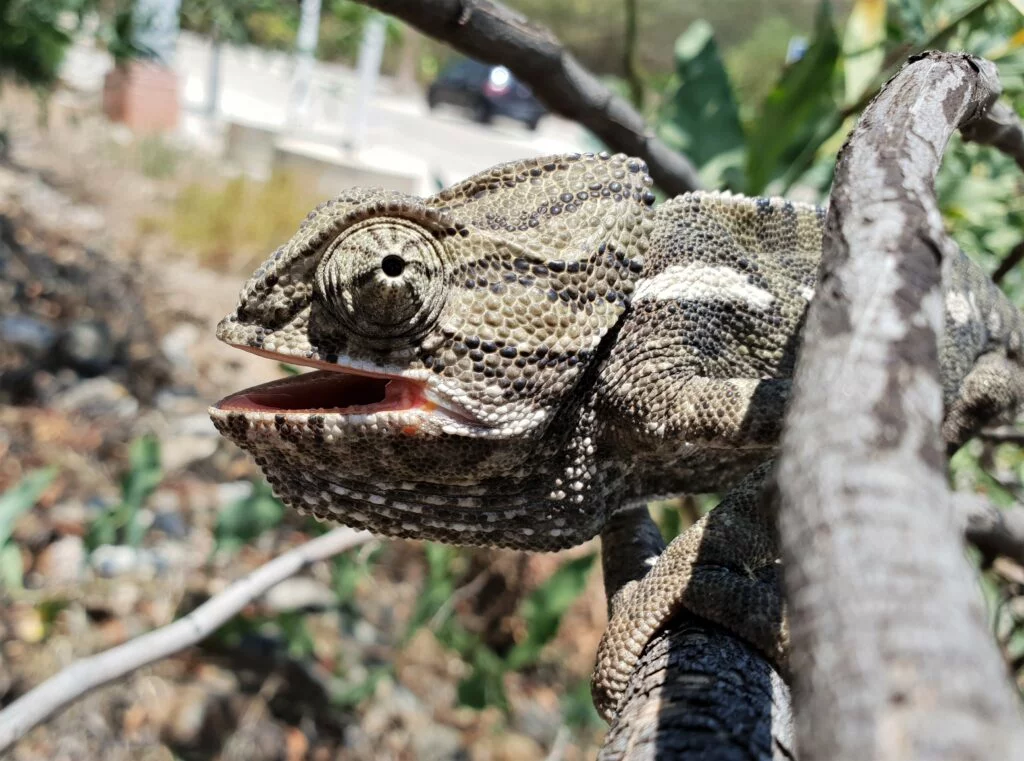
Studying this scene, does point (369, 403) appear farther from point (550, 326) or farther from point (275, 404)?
point (550, 326)

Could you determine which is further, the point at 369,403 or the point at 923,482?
the point at 369,403

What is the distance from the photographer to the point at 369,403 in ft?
4.08

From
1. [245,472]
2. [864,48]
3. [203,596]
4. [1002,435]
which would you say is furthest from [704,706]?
[245,472]

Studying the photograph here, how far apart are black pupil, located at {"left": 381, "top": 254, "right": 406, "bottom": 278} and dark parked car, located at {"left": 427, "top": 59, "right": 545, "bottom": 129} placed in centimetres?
2135

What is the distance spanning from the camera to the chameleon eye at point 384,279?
1.12m

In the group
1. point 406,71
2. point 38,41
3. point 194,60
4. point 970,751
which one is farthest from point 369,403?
point 406,71

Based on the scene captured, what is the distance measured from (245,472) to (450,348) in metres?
4.00

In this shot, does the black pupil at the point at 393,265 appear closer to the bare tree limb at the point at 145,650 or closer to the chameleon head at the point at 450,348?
the chameleon head at the point at 450,348

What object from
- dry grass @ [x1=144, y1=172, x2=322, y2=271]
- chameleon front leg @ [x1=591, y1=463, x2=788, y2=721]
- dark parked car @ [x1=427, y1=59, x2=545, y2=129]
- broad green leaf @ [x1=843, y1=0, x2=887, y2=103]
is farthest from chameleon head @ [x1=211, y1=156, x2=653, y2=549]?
dark parked car @ [x1=427, y1=59, x2=545, y2=129]

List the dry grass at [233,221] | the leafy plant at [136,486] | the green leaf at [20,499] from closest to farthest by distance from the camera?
the green leaf at [20,499] → the leafy plant at [136,486] → the dry grass at [233,221]

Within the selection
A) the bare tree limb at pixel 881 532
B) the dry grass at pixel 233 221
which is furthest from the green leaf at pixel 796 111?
the dry grass at pixel 233 221

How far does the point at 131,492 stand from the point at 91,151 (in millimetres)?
9423

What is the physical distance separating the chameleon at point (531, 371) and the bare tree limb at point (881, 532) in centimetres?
54

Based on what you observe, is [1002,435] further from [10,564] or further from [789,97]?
[10,564]
